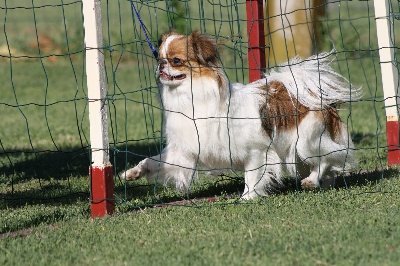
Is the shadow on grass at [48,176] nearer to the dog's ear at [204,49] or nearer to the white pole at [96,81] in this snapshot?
the white pole at [96,81]

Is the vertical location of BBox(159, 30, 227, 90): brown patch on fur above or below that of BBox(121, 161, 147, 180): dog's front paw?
above

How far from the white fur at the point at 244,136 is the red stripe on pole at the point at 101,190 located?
65 cm

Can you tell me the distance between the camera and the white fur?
603cm

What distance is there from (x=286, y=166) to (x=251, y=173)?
432 mm

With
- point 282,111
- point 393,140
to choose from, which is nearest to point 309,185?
point 282,111

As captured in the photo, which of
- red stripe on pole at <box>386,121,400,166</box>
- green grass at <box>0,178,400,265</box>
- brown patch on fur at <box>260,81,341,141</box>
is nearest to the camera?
green grass at <box>0,178,400,265</box>

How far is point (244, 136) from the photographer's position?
242 inches

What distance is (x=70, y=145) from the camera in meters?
9.52

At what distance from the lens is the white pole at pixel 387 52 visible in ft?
23.3

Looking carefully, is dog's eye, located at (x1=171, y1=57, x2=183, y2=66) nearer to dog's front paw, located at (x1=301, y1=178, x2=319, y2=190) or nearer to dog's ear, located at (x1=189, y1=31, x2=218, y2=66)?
dog's ear, located at (x1=189, y1=31, x2=218, y2=66)

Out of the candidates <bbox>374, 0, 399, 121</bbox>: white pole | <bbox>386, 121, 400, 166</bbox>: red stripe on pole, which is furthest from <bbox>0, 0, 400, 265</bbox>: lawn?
<bbox>374, 0, 399, 121</bbox>: white pole

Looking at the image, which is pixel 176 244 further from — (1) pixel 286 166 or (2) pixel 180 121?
(1) pixel 286 166

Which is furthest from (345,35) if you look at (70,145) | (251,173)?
(251,173)

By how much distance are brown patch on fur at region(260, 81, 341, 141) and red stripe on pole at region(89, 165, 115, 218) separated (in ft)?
4.41
